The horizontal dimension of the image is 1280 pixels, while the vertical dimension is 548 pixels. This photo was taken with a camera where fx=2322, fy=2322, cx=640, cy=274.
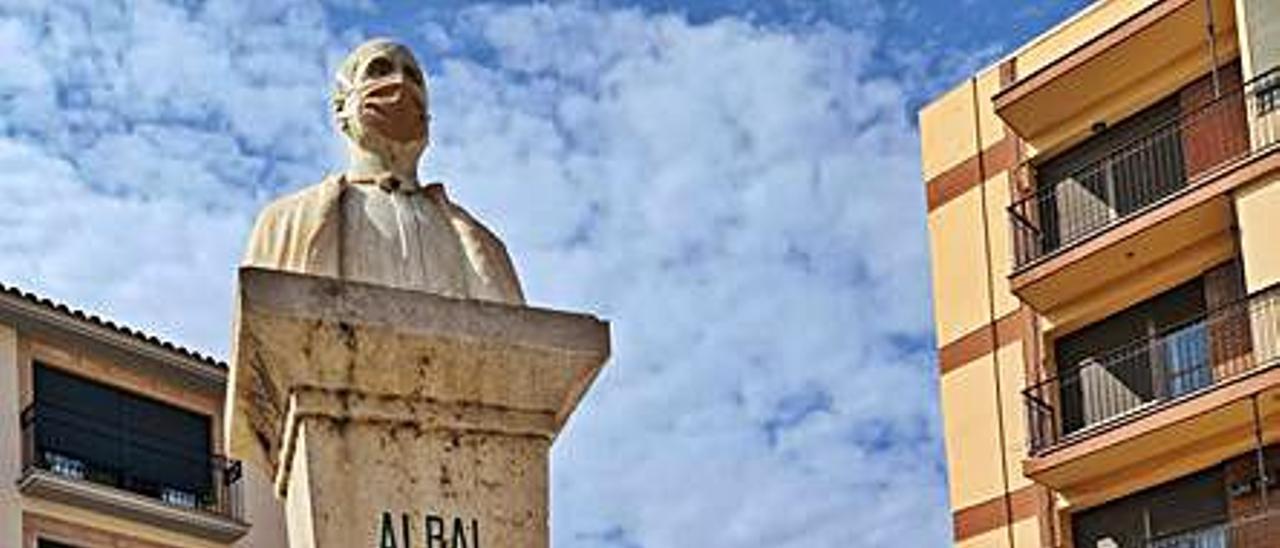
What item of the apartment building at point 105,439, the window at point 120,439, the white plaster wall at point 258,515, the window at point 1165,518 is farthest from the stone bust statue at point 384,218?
the white plaster wall at point 258,515

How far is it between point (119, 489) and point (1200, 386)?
13.6m

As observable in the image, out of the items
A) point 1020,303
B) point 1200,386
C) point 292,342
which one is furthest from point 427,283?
point 1020,303

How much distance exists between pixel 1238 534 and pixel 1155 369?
253 centimetres

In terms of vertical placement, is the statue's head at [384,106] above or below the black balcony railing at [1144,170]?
below

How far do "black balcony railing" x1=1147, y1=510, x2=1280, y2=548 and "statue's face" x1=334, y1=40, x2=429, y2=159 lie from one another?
2057 centimetres

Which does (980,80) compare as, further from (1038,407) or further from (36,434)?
(36,434)

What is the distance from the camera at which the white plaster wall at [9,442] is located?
2842 cm

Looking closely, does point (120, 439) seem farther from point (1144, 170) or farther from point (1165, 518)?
point (1144, 170)

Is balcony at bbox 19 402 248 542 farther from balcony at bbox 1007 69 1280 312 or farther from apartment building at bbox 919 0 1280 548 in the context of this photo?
balcony at bbox 1007 69 1280 312

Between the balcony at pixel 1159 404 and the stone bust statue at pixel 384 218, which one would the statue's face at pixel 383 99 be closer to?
the stone bust statue at pixel 384 218

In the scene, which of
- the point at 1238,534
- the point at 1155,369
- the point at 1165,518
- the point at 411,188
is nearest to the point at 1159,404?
the point at 1155,369

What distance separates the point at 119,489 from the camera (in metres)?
29.8

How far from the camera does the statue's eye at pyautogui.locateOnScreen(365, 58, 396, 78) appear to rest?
7512 millimetres

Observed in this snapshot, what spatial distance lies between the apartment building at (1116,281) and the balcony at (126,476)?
32.6 feet
